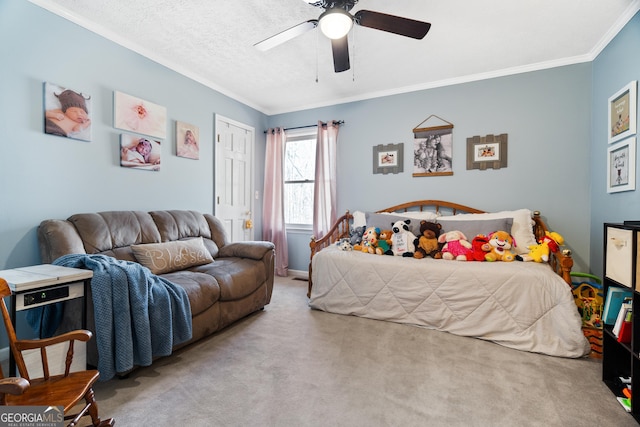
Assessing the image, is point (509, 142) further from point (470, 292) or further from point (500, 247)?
point (470, 292)

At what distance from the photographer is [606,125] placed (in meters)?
2.65

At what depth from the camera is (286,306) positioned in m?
3.21

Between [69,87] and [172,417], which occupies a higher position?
[69,87]

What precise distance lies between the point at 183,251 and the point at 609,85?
413 centimetres

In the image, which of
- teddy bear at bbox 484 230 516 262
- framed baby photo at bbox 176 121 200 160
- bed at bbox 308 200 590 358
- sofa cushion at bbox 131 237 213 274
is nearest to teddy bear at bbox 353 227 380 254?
bed at bbox 308 200 590 358

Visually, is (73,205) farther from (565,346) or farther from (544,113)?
(544,113)

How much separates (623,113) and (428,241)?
1.86 m

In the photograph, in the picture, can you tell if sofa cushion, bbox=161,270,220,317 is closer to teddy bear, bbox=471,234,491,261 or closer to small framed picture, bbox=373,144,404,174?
teddy bear, bbox=471,234,491,261

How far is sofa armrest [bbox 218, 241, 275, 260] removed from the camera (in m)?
3.00

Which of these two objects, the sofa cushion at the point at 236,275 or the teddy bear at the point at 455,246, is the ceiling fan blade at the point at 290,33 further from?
the teddy bear at the point at 455,246

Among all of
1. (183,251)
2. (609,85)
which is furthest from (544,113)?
(183,251)

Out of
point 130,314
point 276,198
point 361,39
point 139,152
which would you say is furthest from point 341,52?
point 276,198

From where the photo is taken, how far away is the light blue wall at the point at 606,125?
2260 millimetres

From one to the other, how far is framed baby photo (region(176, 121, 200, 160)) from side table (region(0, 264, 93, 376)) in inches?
72.5
